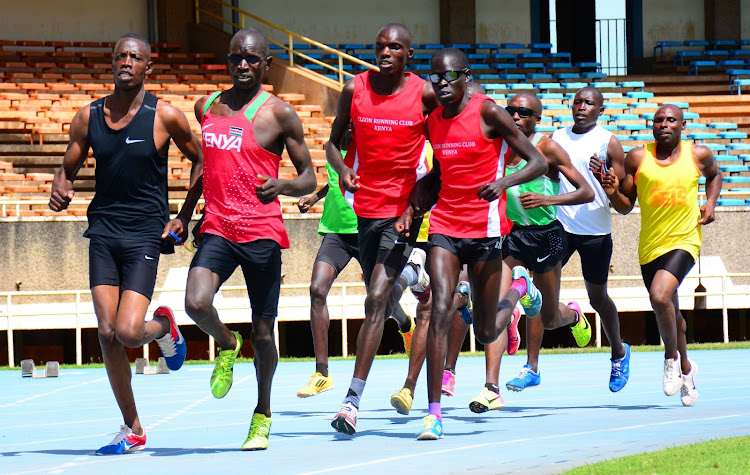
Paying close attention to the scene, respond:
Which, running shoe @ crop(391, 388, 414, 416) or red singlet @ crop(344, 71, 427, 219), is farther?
running shoe @ crop(391, 388, 414, 416)

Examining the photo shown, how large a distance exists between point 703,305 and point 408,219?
14.3 m

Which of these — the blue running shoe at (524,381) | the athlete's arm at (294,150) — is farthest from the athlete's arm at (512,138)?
the blue running shoe at (524,381)

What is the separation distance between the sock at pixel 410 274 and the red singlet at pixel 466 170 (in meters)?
0.86

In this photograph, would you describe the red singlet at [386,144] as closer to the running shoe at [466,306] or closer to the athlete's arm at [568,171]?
the running shoe at [466,306]

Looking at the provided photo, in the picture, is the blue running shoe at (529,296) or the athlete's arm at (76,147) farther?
the blue running shoe at (529,296)

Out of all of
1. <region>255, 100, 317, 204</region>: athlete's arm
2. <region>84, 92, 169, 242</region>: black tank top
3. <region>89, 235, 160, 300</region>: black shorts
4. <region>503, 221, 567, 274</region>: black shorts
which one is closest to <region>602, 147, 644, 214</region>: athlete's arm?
<region>503, 221, 567, 274</region>: black shorts

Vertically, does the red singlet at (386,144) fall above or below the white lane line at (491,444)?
above

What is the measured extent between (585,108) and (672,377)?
2211 mm

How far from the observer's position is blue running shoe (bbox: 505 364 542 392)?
10.3 metres

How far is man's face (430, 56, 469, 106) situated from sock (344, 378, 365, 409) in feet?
5.99

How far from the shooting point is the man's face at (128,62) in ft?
25.0

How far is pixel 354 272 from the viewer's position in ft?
73.2

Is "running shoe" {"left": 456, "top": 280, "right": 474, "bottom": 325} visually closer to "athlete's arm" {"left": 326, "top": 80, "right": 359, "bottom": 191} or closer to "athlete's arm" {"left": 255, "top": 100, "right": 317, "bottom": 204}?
"athlete's arm" {"left": 326, "top": 80, "right": 359, "bottom": 191}

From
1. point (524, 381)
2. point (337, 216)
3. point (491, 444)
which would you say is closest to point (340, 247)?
point (337, 216)
